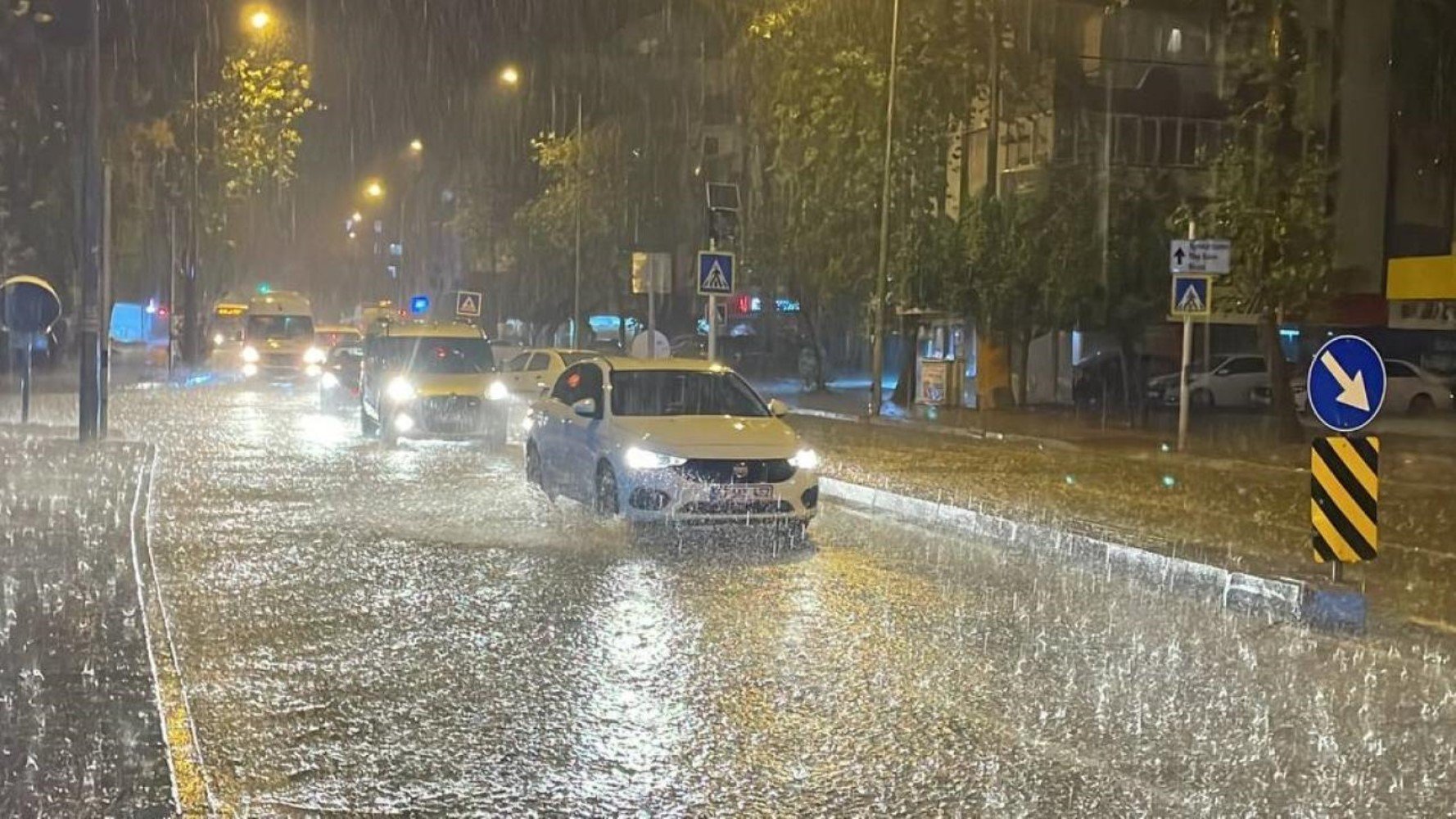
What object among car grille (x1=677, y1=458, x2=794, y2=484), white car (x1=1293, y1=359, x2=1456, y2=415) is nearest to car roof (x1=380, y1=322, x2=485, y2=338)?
car grille (x1=677, y1=458, x2=794, y2=484)

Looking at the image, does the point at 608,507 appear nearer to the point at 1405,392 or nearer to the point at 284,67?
the point at 284,67

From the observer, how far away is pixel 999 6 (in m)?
31.1

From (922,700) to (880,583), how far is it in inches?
133

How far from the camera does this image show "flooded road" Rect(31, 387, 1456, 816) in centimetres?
575

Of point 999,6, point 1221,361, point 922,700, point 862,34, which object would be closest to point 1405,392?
point 1221,361

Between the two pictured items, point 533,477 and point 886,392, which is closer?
point 533,477

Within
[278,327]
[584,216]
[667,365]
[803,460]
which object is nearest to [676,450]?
[803,460]

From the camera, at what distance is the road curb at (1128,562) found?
9930 mm

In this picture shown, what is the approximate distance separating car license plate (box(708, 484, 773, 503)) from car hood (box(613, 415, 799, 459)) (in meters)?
0.26

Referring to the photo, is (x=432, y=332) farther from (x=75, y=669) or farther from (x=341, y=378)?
(x=75, y=669)

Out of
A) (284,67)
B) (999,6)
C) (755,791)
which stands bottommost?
(755,791)

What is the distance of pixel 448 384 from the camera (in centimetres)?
2100

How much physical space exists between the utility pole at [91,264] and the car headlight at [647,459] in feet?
30.9

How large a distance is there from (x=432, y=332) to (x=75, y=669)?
1571 centimetres
